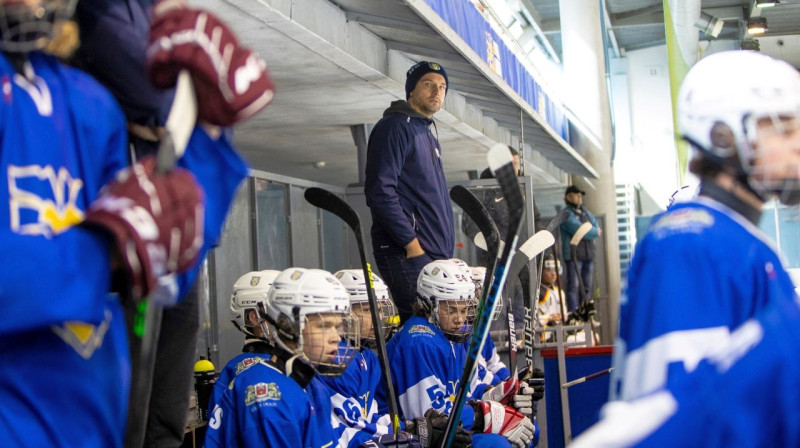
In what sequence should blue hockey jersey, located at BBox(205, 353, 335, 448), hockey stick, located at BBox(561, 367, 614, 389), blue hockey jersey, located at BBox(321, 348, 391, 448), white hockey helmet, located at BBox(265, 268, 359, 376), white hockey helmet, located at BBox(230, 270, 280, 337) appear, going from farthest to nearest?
hockey stick, located at BBox(561, 367, 614, 389), white hockey helmet, located at BBox(230, 270, 280, 337), blue hockey jersey, located at BBox(321, 348, 391, 448), white hockey helmet, located at BBox(265, 268, 359, 376), blue hockey jersey, located at BBox(205, 353, 335, 448)

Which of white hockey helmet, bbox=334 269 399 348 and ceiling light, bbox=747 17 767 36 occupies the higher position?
Result: ceiling light, bbox=747 17 767 36

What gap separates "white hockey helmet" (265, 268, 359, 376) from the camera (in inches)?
127

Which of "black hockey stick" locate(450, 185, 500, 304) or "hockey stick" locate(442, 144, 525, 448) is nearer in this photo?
"hockey stick" locate(442, 144, 525, 448)

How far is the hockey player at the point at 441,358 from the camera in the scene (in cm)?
424

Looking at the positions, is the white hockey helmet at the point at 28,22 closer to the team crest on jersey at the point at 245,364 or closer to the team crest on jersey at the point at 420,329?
the team crest on jersey at the point at 245,364

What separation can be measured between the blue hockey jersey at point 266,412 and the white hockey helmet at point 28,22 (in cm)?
185

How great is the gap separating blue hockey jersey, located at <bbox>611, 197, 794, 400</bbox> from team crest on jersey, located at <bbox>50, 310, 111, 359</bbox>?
0.96 m

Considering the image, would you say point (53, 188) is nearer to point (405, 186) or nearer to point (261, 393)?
point (261, 393)

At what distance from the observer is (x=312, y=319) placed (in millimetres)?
3305

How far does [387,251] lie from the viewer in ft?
15.0

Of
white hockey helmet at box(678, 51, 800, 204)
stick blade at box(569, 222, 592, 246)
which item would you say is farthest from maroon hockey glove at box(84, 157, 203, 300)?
stick blade at box(569, 222, 592, 246)

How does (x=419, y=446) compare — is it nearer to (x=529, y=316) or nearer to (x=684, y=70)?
(x=529, y=316)

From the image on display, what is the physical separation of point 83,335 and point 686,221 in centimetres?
112

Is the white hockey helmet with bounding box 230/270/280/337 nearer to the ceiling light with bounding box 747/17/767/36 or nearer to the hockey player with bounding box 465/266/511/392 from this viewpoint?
the hockey player with bounding box 465/266/511/392
